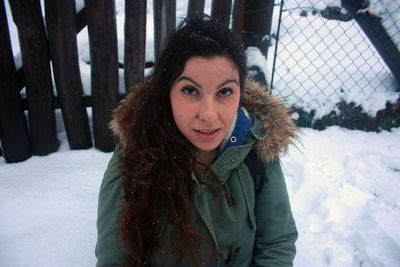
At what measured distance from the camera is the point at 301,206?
1899 millimetres

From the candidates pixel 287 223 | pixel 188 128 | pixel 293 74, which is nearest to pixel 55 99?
pixel 188 128

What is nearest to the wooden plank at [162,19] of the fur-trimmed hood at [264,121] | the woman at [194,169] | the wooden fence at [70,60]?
the wooden fence at [70,60]

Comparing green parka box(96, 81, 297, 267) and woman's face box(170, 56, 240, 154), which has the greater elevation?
woman's face box(170, 56, 240, 154)

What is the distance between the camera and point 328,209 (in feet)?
6.11

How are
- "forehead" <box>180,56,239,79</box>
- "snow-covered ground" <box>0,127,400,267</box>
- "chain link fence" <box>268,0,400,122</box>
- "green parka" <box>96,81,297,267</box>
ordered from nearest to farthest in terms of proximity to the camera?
"forehead" <box>180,56,239,79</box>, "green parka" <box>96,81,297,267</box>, "snow-covered ground" <box>0,127,400,267</box>, "chain link fence" <box>268,0,400,122</box>

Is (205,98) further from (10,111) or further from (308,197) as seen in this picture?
(10,111)

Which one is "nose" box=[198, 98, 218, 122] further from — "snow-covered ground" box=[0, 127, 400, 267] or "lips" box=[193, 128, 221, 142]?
"snow-covered ground" box=[0, 127, 400, 267]

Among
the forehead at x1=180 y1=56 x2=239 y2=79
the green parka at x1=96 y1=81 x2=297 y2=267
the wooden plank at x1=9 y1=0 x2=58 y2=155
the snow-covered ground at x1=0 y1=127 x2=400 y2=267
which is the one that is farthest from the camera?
the wooden plank at x1=9 y1=0 x2=58 y2=155

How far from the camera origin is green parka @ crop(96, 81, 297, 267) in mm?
1093

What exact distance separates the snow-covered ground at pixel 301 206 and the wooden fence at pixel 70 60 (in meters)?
0.21

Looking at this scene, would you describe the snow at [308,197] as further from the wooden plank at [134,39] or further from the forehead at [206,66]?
the forehead at [206,66]

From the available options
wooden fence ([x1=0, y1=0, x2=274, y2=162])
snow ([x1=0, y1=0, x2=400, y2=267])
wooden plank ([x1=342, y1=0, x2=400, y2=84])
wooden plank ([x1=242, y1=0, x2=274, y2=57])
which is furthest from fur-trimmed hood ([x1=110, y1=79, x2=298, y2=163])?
wooden plank ([x1=342, y1=0, x2=400, y2=84])

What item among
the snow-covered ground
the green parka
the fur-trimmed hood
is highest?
the fur-trimmed hood

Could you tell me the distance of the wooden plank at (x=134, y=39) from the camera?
205 cm
